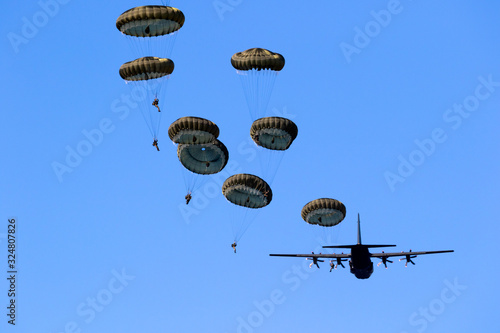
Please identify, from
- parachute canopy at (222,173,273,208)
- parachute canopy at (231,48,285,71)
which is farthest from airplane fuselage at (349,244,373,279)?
parachute canopy at (231,48,285,71)

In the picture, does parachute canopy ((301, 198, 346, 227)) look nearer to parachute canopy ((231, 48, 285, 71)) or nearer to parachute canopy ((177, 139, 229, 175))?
parachute canopy ((177, 139, 229, 175))

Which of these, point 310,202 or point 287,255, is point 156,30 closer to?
point 310,202

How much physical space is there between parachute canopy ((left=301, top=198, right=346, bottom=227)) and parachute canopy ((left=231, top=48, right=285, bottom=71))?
13.1m

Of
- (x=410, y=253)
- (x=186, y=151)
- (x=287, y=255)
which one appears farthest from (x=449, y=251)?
(x=186, y=151)

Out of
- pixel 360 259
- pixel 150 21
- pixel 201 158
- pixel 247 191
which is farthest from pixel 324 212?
pixel 150 21

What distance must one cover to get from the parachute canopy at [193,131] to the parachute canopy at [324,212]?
12018 millimetres

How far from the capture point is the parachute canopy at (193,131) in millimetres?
69375

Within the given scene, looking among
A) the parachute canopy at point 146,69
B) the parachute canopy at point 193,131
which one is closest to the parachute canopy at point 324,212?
the parachute canopy at point 193,131

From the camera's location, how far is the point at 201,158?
245ft

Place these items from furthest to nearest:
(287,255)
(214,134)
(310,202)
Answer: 1. (287,255)
2. (310,202)
3. (214,134)

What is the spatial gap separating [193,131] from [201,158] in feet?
18.4

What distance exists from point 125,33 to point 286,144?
1766 centimetres

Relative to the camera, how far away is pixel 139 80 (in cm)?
7275

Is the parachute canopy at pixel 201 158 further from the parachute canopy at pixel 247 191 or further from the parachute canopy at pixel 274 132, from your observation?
the parachute canopy at pixel 274 132
